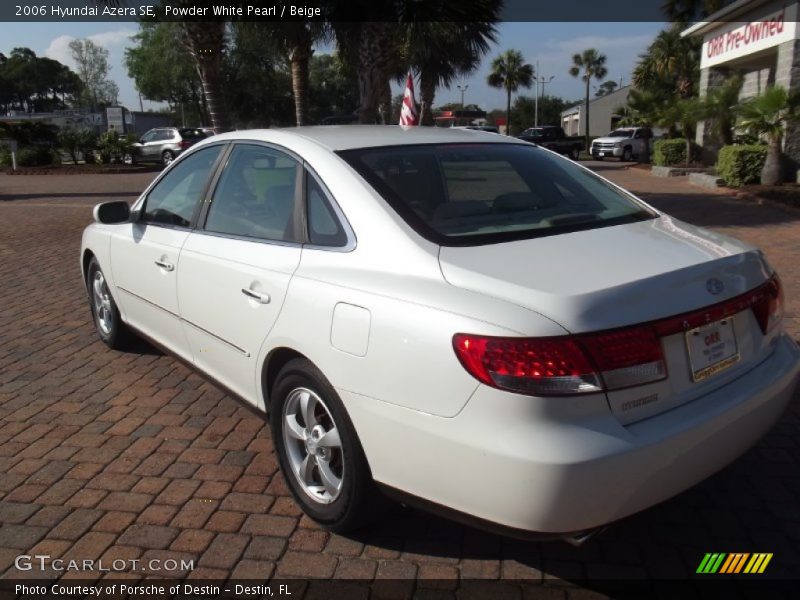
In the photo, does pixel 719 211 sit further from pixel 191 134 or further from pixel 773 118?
pixel 191 134

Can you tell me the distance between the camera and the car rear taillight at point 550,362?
6.94ft

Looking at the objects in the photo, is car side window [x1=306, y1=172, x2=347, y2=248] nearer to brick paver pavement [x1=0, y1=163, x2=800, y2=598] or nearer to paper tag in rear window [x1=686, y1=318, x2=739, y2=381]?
brick paver pavement [x1=0, y1=163, x2=800, y2=598]

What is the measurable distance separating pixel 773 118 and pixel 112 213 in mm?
14682

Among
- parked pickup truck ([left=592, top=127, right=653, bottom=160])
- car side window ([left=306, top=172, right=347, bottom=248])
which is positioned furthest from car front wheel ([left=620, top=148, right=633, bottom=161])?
car side window ([left=306, top=172, right=347, bottom=248])

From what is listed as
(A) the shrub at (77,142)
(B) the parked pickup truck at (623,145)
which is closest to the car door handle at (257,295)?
(A) the shrub at (77,142)

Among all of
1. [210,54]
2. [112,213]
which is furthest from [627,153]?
[112,213]

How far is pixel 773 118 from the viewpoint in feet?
49.1

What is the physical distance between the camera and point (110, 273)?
478 centimetres

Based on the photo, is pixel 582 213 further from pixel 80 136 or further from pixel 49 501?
pixel 80 136

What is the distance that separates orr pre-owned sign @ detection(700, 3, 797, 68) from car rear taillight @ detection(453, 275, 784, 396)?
53.9ft

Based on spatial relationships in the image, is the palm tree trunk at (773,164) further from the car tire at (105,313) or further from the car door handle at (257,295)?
the car door handle at (257,295)

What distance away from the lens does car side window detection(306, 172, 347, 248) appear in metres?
2.85

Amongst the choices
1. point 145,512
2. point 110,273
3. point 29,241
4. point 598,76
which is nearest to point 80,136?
point 29,241

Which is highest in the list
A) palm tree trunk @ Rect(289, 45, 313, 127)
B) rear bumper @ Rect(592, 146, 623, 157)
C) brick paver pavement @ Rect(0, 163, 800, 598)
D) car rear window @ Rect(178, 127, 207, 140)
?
palm tree trunk @ Rect(289, 45, 313, 127)
